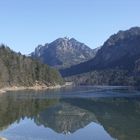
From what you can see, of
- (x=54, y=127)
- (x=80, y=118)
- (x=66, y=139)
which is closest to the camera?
(x=66, y=139)

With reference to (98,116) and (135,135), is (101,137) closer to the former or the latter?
(135,135)

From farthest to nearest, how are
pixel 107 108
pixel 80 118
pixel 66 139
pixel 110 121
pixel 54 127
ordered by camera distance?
pixel 107 108 → pixel 80 118 → pixel 110 121 → pixel 54 127 → pixel 66 139

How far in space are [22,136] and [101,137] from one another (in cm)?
1375

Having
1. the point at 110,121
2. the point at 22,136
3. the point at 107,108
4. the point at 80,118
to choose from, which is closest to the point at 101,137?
the point at 22,136

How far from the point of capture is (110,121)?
312 ft

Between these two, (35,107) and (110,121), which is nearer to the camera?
(110,121)

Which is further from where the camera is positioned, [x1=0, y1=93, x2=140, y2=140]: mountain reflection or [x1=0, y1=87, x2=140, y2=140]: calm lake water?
[x1=0, y1=93, x2=140, y2=140]: mountain reflection

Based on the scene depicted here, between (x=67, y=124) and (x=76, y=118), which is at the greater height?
(x=76, y=118)

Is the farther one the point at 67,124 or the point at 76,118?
the point at 76,118

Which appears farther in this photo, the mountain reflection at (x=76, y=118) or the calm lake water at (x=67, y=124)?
the mountain reflection at (x=76, y=118)

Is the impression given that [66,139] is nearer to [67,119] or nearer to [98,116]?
[67,119]

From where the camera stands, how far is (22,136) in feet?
241

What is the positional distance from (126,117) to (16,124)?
2824 centimetres

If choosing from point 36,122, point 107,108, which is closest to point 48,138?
point 36,122
